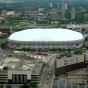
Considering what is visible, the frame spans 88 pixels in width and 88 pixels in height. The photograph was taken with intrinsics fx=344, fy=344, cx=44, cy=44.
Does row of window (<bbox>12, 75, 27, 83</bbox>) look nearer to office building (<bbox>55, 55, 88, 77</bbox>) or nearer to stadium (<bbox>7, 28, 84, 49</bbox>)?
office building (<bbox>55, 55, 88, 77</bbox>)

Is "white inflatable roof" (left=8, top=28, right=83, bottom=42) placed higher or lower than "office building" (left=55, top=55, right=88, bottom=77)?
lower

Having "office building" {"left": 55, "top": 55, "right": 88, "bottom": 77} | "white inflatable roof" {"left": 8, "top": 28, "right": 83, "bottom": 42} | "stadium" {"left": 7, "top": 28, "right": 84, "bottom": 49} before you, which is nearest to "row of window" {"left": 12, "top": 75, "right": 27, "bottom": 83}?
"office building" {"left": 55, "top": 55, "right": 88, "bottom": 77}

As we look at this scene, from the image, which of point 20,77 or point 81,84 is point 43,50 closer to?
point 20,77

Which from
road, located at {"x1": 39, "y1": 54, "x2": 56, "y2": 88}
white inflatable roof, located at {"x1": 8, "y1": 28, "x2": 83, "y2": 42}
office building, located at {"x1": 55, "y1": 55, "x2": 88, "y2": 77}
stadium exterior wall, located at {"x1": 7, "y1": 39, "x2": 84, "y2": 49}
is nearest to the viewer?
road, located at {"x1": 39, "y1": 54, "x2": 56, "y2": 88}

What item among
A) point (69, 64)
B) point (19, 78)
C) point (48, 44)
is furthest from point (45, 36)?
point (19, 78)

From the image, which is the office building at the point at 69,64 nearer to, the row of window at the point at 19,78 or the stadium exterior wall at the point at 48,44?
the row of window at the point at 19,78

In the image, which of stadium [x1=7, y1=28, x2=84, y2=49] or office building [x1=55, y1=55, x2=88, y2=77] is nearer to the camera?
office building [x1=55, y1=55, x2=88, y2=77]

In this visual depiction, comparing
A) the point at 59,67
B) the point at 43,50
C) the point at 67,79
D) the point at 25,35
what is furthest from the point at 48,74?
the point at 25,35

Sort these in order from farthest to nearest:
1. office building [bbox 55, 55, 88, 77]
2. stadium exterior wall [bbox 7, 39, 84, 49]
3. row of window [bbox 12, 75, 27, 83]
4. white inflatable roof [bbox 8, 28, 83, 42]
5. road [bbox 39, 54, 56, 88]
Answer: white inflatable roof [bbox 8, 28, 83, 42]
stadium exterior wall [bbox 7, 39, 84, 49]
office building [bbox 55, 55, 88, 77]
row of window [bbox 12, 75, 27, 83]
road [bbox 39, 54, 56, 88]
